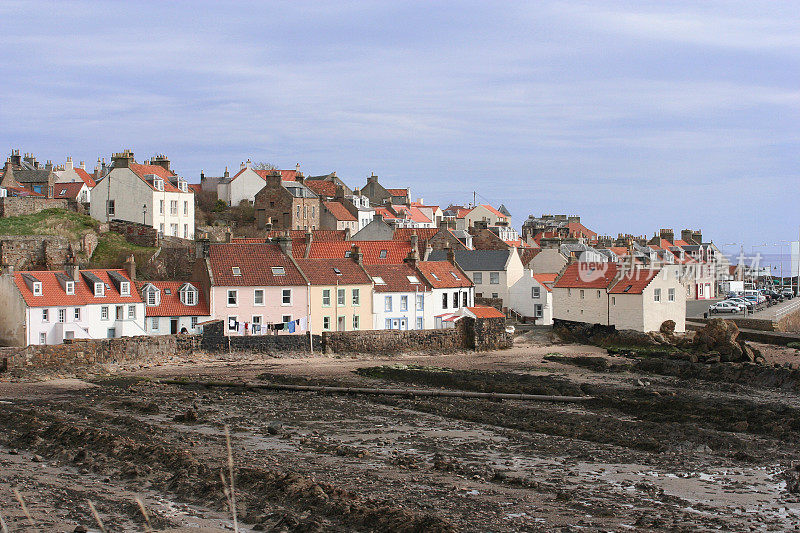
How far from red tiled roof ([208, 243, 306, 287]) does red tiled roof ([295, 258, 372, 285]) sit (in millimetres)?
892

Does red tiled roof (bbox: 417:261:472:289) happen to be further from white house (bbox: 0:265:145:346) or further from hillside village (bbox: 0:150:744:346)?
white house (bbox: 0:265:145:346)

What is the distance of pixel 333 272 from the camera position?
50.6 m

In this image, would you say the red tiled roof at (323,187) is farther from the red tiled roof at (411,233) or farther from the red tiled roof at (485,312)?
the red tiled roof at (485,312)

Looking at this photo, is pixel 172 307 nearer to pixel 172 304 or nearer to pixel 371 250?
pixel 172 304

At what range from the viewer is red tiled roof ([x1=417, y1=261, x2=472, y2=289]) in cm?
5397

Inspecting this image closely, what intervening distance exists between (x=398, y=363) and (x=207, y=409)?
636 inches

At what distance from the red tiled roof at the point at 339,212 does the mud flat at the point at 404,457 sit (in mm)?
40940

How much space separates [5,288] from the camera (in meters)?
42.6

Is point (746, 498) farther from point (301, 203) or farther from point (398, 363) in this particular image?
point (301, 203)

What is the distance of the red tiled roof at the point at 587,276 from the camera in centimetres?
5574

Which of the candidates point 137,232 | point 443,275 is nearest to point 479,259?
point 443,275

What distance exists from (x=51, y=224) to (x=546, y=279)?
3150 cm

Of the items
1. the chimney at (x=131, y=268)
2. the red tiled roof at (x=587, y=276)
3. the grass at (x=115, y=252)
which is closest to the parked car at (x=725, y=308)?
the red tiled roof at (x=587, y=276)

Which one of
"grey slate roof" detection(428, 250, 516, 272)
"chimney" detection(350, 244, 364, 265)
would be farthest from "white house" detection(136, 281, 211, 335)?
"grey slate roof" detection(428, 250, 516, 272)
